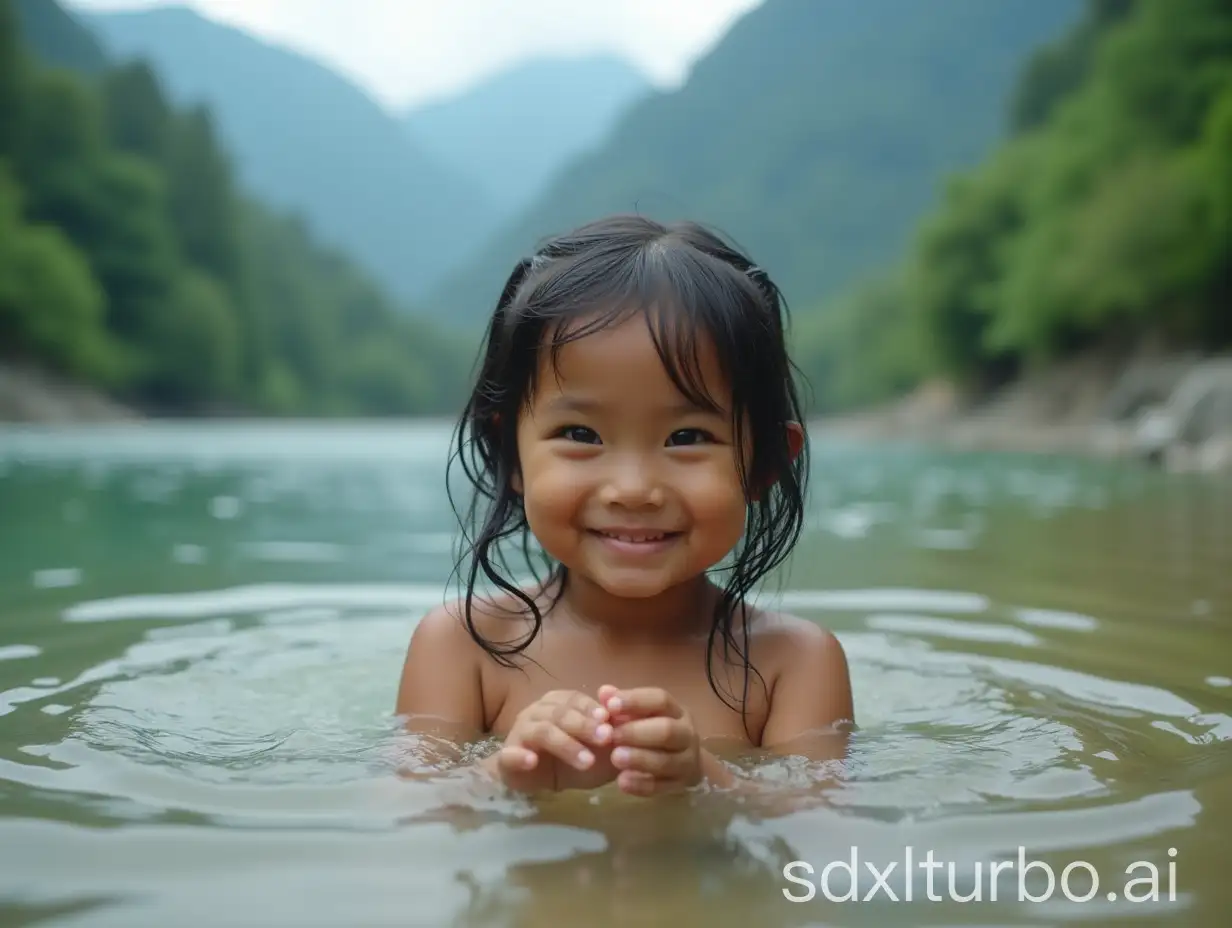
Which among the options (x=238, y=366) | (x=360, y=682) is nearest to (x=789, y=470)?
(x=360, y=682)

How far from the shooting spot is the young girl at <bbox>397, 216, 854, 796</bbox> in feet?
6.40

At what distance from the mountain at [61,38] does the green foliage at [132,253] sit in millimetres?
208

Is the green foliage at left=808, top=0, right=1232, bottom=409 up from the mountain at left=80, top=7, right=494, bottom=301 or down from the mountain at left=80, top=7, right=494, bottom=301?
down

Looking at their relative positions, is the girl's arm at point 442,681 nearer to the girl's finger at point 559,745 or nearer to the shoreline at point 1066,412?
the girl's finger at point 559,745

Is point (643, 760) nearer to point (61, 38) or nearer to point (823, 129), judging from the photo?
point (61, 38)

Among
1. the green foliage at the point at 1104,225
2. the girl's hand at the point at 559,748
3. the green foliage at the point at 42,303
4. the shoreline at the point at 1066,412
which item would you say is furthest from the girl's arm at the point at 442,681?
the green foliage at the point at 42,303

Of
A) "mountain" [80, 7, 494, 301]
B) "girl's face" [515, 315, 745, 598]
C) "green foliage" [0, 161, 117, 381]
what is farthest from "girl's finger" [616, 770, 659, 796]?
"mountain" [80, 7, 494, 301]

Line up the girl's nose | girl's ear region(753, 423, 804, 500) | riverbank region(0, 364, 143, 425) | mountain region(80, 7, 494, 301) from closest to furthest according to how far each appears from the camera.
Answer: the girl's nose, girl's ear region(753, 423, 804, 500), riverbank region(0, 364, 143, 425), mountain region(80, 7, 494, 301)

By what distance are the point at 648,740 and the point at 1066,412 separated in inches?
1202

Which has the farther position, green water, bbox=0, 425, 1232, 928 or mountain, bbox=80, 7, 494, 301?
mountain, bbox=80, 7, 494, 301

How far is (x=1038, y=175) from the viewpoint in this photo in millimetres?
35750

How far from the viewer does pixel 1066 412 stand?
30.3 meters

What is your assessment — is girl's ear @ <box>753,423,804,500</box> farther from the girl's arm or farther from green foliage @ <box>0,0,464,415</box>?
green foliage @ <box>0,0,464,415</box>

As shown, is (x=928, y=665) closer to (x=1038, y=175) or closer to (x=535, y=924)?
(x=535, y=924)
